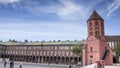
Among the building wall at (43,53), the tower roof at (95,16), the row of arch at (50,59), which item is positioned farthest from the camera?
the building wall at (43,53)

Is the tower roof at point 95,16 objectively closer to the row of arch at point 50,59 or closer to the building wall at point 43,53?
the building wall at point 43,53

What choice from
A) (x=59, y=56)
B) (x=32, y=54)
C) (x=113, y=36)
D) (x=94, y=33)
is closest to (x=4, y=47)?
(x=32, y=54)

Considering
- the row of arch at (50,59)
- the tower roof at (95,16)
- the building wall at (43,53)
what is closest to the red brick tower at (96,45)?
the tower roof at (95,16)

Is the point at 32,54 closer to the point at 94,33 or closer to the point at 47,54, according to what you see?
the point at 47,54

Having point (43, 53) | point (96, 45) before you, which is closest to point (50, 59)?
point (43, 53)

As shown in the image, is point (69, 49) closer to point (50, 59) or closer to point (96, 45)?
point (50, 59)

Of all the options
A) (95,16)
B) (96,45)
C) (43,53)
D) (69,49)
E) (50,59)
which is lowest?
(50,59)

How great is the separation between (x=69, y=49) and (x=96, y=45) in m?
38.2

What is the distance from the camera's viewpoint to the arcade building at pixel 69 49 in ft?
201

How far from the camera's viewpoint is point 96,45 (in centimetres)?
6081

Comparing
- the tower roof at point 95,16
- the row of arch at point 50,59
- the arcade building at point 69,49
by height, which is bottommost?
the row of arch at point 50,59

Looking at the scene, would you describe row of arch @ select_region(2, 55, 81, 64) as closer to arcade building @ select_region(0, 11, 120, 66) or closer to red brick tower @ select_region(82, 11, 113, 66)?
arcade building @ select_region(0, 11, 120, 66)

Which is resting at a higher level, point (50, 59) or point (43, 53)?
point (43, 53)

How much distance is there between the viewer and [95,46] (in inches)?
2400
